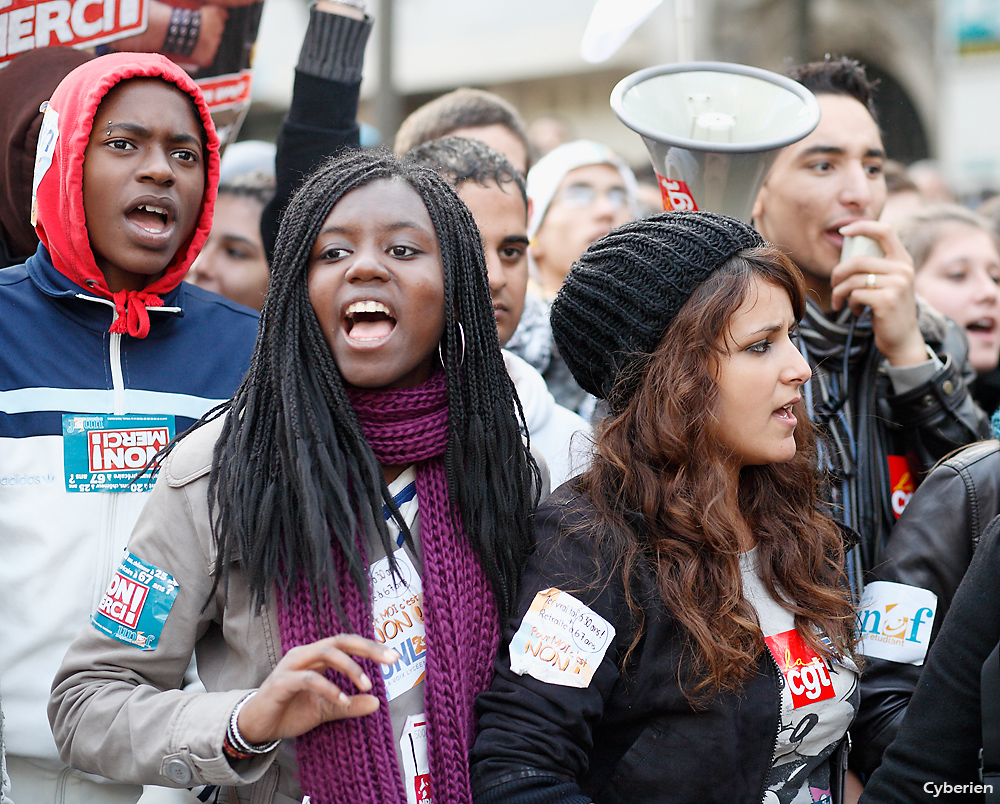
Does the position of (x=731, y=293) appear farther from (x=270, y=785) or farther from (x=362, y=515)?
(x=270, y=785)

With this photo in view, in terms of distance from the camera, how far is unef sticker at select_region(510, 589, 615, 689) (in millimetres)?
1703

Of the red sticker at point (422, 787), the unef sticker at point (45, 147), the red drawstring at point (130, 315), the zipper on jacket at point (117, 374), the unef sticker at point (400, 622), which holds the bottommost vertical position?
the red sticker at point (422, 787)

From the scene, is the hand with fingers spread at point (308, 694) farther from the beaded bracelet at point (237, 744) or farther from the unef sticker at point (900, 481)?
the unef sticker at point (900, 481)

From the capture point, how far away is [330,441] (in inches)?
70.1

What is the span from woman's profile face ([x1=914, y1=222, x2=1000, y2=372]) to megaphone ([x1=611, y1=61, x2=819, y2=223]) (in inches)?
66.6

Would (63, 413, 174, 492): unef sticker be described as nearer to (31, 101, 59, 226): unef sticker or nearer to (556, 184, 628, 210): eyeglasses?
(31, 101, 59, 226): unef sticker

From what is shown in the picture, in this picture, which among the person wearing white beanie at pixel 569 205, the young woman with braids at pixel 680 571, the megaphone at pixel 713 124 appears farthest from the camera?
the person wearing white beanie at pixel 569 205

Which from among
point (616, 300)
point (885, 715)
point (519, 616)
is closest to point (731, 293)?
point (616, 300)

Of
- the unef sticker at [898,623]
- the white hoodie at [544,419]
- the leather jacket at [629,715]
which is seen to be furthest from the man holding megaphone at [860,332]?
the leather jacket at [629,715]

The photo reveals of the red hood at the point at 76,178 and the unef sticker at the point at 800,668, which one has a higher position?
the red hood at the point at 76,178

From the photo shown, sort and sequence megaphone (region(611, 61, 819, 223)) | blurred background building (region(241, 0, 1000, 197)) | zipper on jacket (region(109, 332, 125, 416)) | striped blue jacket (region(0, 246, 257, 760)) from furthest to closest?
blurred background building (region(241, 0, 1000, 197)) → megaphone (region(611, 61, 819, 223)) → zipper on jacket (region(109, 332, 125, 416)) → striped blue jacket (region(0, 246, 257, 760))

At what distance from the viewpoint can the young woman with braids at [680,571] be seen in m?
1.73

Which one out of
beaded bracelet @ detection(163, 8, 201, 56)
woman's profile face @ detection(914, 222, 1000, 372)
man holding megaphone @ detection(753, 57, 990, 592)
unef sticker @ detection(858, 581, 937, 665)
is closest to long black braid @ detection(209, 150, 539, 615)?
unef sticker @ detection(858, 581, 937, 665)

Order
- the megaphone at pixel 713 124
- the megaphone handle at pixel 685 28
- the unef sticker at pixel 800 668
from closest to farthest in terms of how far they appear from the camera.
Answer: the unef sticker at pixel 800 668
the megaphone at pixel 713 124
the megaphone handle at pixel 685 28
